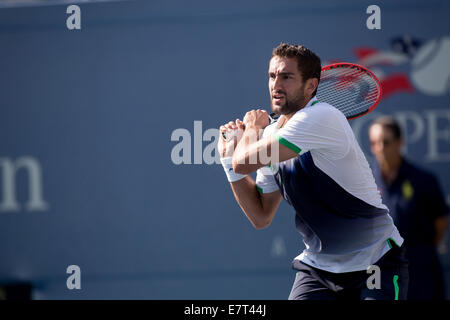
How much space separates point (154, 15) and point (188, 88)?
24.9 inches

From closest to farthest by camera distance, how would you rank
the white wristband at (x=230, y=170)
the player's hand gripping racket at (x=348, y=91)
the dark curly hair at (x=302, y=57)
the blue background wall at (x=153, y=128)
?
1. the dark curly hair at (x=302, y=57)
2. the white wristband at (x=230, y=170)
3. the player's hand gripping racket at (x=348, y=91)
4. the blue background wall at (x=153, y=128)

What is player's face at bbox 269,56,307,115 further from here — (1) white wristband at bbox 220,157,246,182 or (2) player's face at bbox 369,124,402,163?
(2) player's face at bbox 369,124,402,163

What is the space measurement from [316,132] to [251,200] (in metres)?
0.56

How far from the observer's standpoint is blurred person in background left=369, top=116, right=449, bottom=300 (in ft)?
14.6

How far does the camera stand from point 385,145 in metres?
4.54

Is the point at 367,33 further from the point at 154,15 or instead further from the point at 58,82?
the point at 58,82

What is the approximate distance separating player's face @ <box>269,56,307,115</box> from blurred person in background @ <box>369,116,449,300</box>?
1.80 m

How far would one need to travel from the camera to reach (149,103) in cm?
507

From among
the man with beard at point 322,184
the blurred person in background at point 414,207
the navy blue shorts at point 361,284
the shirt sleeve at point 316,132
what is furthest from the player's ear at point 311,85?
the blurred person in background at point 414,207

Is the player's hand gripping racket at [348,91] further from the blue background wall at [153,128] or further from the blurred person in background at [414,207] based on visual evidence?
the blue background wall at [153,128]

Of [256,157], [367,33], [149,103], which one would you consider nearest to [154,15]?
[149,103]

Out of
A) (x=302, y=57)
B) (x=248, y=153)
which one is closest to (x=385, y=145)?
(x=302, y=57)

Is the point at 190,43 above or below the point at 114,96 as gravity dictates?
above

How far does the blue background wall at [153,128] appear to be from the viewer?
16.1 ft
